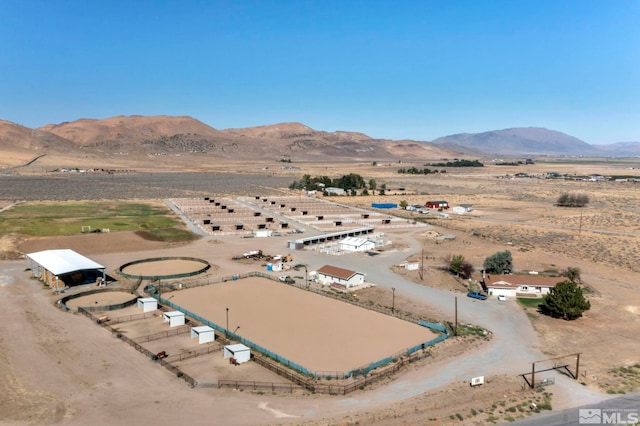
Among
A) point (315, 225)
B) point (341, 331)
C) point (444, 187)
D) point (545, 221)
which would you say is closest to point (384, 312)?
point (341, 331)

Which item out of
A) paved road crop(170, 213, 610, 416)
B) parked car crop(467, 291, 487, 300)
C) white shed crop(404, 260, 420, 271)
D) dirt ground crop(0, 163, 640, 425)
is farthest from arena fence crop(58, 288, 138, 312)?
parked car crop(467, 291, 487, 300)

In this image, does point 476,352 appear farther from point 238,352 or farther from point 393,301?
point 238,352

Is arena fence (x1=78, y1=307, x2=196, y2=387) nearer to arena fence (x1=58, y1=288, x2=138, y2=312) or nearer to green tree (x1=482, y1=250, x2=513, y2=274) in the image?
arena fence (x1=58, y1=288, x2=138, y2=312)

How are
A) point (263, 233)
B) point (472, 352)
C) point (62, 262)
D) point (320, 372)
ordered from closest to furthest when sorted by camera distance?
point (320, 372)
point (472, 352)
point (62, 262)
point (263, 233)

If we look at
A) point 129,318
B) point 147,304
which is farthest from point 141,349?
point 147,304

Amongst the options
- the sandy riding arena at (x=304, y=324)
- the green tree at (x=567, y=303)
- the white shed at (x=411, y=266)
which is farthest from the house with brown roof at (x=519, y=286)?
the sandy riding arena at (x=304, y=324)

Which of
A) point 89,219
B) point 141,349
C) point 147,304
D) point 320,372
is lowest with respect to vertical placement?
point 320,372

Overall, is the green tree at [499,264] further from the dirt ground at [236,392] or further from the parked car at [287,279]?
the parked car at [287,279]

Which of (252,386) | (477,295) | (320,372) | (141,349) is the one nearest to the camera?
(252,386)
